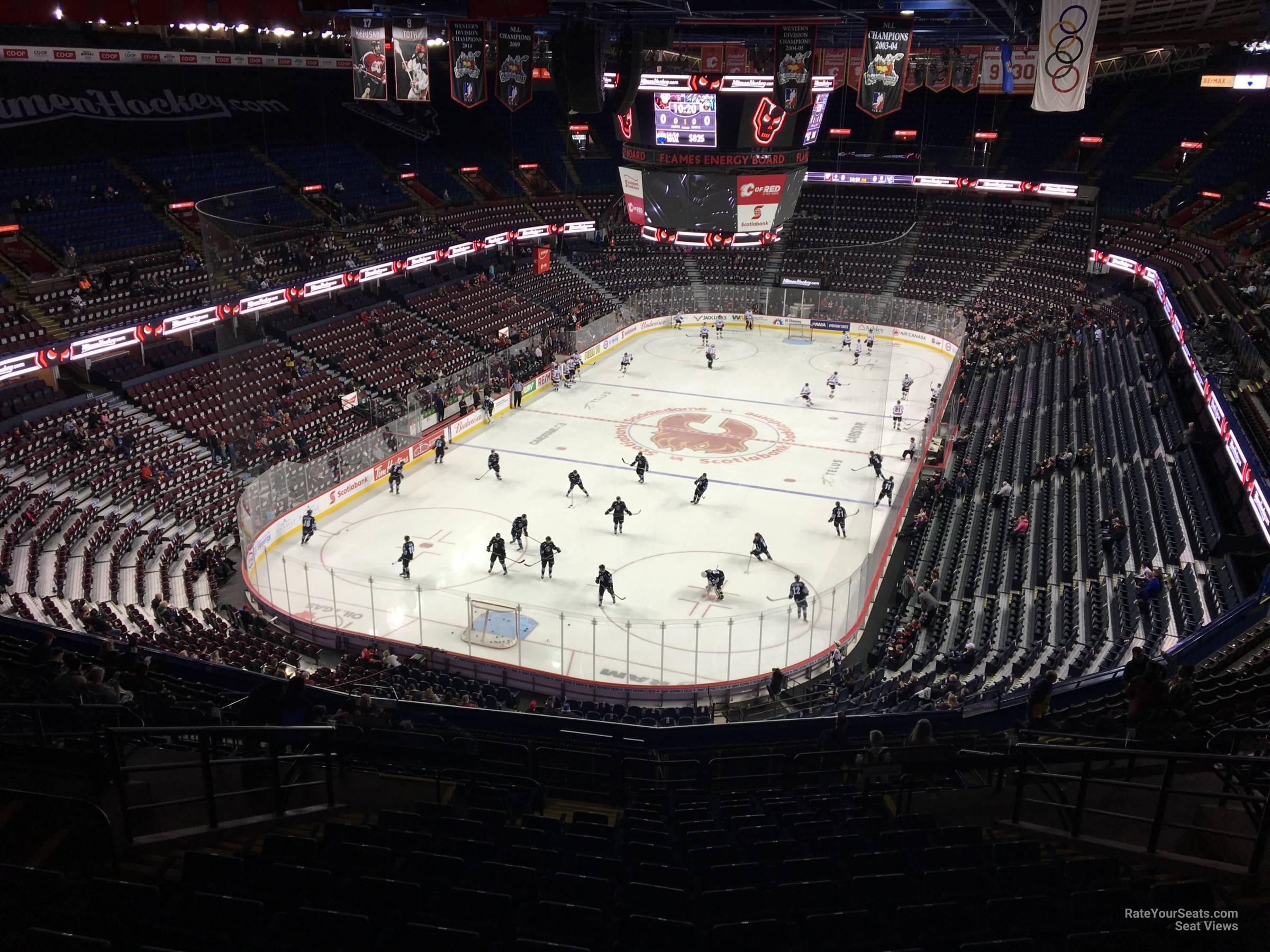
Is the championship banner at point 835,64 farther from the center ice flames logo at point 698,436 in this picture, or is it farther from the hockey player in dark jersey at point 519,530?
the hockey player in dark jersey at point 519,530

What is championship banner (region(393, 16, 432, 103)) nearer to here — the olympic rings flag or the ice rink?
the ice rink

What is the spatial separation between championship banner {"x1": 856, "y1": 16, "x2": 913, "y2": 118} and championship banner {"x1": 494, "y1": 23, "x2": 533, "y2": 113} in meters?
7.76

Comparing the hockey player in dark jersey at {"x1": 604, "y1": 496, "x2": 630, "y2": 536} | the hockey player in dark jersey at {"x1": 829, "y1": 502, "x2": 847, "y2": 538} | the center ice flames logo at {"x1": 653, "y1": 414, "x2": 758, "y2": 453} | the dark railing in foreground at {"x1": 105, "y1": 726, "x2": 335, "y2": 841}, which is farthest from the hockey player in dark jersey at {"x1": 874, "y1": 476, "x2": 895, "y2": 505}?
the dark railing in foreground at {"x1": 105, "y1": 726, "x2": 335, "y2": 841}

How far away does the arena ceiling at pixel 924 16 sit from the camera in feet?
65.0

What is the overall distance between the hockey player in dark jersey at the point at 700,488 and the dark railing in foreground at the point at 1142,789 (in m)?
18.2

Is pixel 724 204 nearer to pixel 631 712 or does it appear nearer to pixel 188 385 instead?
pixel 631 712

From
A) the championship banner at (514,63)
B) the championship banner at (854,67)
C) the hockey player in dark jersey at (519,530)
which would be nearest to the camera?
the championship banner at (514,63)

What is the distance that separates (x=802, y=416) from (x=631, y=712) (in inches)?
868

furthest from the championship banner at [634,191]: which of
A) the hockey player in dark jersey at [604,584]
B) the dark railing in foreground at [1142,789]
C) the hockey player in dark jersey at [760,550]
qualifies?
the dark railing in foreground at [1142,789]

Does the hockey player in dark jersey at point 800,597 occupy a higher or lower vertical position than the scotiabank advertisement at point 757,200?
lower

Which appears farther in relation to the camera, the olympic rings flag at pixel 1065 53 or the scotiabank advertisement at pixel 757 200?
the scotiabank advertisement at pixel 757 200

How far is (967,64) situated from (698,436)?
1600cm

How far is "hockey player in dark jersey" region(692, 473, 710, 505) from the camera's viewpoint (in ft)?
89.8

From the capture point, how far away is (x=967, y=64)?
33.5 m
